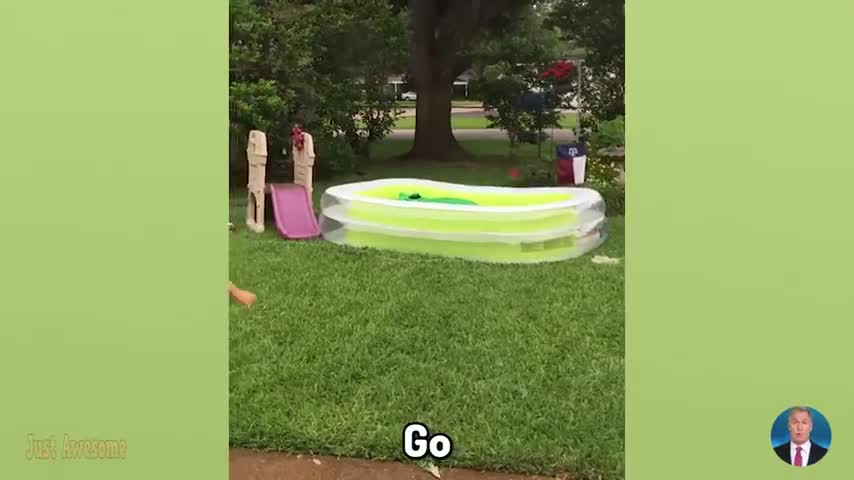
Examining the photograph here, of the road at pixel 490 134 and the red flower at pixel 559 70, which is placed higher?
the red flower at pixel 559 70

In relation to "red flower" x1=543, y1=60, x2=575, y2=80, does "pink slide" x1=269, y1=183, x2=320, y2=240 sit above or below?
below

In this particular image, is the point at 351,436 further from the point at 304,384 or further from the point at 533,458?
the point at 533,458

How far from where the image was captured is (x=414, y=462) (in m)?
3.81

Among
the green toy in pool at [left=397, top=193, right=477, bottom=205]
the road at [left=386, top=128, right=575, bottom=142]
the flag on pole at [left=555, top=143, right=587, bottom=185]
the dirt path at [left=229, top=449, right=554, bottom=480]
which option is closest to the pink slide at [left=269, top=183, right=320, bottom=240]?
the green toy in pool at [left=397, top=193, right=477, bottom=205]

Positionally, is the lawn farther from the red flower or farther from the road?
the red flower

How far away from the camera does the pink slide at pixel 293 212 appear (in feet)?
14.4

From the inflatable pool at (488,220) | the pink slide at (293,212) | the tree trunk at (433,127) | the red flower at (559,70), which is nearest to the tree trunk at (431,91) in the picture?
the tree trunk at (433,127)
